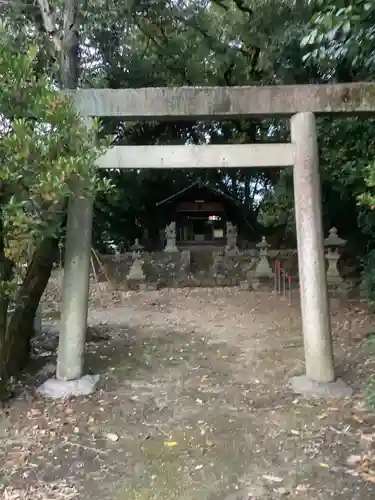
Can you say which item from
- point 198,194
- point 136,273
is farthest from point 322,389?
point 198,194

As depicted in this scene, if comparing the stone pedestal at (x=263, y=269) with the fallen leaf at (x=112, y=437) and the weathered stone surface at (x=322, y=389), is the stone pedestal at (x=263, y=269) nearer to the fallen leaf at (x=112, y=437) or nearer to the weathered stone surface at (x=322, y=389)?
the weathered stone surface at (x=322, y=389)

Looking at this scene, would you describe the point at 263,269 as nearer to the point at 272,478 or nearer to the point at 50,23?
the point at 50,23

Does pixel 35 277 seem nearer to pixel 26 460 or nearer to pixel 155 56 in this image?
pixel 26 460

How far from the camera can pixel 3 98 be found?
3.74m

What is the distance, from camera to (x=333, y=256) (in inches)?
470

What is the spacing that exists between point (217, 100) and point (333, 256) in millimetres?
7900

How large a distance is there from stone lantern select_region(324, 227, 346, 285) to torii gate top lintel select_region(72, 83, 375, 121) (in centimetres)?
678

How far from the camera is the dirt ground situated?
323cm

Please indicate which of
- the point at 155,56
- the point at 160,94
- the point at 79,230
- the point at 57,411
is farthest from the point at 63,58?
the point at 155,56

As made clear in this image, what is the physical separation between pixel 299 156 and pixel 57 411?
3.36 m

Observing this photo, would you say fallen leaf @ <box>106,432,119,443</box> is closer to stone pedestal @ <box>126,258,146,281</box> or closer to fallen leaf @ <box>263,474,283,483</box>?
fallen leaf @ <box>263,474,283,483</box>

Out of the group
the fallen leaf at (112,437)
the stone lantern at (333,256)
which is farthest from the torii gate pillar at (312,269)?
the stone lantern at (333,256)

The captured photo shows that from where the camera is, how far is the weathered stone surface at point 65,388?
15.7 feet

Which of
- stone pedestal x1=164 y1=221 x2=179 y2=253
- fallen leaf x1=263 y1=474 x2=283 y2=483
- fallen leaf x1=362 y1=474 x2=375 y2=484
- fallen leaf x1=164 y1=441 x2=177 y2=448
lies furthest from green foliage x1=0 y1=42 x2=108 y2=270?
stone pedestal x1=164 y1=221 x2=179 y2=253
